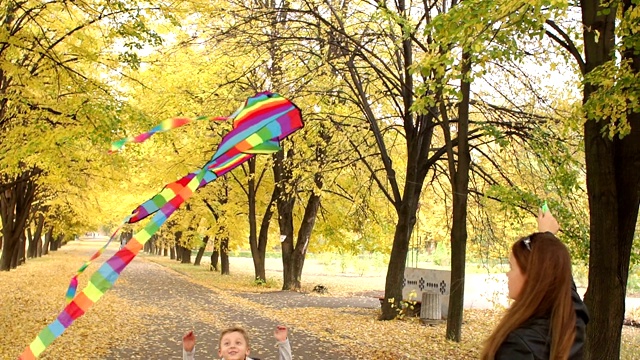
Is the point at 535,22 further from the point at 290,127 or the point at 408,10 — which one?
the point at 408,10

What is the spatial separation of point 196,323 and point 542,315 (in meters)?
14.0

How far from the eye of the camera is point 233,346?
4.20 m

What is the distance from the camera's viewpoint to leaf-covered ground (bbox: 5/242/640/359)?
11398 millimetres

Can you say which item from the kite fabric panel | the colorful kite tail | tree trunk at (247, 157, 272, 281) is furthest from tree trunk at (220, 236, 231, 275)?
the colorful kite tail

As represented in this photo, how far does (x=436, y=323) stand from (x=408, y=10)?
7.77 m

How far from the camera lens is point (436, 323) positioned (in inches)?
625

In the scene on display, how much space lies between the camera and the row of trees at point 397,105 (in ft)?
25.7

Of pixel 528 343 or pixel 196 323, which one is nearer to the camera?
pixel 528 343

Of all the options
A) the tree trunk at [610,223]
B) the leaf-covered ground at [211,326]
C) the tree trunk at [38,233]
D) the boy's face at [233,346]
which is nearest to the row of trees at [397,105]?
the tree trunk at [610,223]

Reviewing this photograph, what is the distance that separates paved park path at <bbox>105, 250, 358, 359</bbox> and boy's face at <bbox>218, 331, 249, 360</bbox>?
7105 millimetres

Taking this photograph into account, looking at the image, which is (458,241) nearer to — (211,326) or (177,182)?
(211,326)

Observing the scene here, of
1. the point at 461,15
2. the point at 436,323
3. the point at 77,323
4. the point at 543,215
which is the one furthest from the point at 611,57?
the point at 77,323

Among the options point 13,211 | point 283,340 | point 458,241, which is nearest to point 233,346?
point 283,340

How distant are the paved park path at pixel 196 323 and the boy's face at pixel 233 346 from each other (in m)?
7.11
